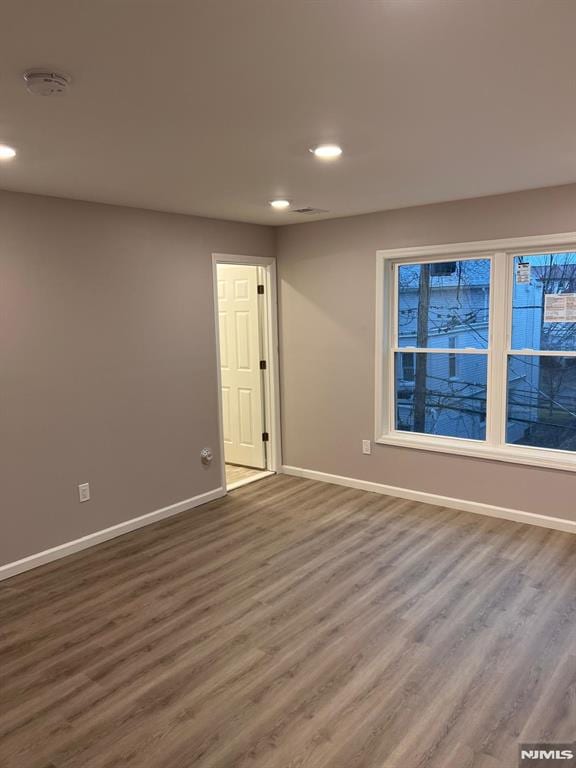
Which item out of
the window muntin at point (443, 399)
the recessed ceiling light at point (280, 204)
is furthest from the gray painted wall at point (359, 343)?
the recessed ceiling light at point (280, 204)

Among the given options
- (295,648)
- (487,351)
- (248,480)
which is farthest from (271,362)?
(295,648)

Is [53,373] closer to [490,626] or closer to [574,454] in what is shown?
[490,626]

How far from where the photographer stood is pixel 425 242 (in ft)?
14.4

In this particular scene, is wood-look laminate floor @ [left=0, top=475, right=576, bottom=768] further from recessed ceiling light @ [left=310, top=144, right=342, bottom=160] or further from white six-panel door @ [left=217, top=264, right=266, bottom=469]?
recessed ceiling light @ [left=310, top=144, right=342, bottom=160]

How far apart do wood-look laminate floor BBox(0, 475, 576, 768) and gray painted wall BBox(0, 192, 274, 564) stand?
1.38 ft

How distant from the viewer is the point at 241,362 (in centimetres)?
556

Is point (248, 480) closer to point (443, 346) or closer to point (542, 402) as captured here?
point (443, 346)

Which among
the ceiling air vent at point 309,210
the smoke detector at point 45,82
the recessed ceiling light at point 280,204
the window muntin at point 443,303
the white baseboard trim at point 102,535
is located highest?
the ceiling air vent at point 309,210

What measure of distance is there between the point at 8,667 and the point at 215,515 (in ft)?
6.67

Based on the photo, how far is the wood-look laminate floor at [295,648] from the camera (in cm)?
213

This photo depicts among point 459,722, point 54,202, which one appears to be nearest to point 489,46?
point 459,722

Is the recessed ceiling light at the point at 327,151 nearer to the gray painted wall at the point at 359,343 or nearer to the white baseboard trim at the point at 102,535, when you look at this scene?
the gray painted wall at the point at 359,343

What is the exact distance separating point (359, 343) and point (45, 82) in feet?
11.2

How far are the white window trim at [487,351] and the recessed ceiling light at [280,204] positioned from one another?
935mm
